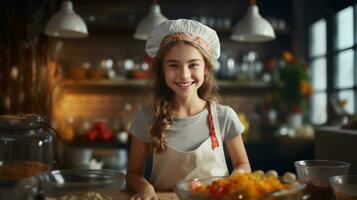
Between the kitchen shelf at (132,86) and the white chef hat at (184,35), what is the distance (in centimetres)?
263

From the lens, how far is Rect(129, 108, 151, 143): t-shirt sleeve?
1.54 metres

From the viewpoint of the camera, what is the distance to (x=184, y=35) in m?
1.46

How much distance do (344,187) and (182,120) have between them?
2.21ft

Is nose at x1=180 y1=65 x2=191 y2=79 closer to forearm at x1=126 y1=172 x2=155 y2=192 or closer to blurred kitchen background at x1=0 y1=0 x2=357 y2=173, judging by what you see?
forearm at x1=126 y1=172 x2=155 y2=192

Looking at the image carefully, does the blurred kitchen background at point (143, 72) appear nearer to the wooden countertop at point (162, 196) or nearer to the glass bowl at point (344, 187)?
the wooden countertop at point (162, 196)

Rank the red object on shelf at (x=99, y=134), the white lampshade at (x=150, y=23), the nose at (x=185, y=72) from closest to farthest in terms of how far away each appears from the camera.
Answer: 1. the nose at (x=185, y=72)
2. the white lampshade at (x=150, y=23)
3. the red object on shelf at (x=99, y=134)

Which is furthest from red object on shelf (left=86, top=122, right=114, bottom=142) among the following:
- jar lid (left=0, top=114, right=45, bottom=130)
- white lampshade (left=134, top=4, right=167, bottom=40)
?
jar lid (left=0, top=114, right=45, bottom=130)

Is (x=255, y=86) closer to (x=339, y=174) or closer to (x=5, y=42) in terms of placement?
(x=5, y=42)

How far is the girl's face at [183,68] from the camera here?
141 centimetres

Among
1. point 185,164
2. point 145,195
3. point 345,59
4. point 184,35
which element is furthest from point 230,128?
point 345,59

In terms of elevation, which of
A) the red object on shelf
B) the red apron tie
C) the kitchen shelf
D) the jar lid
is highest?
the kitchen shelf

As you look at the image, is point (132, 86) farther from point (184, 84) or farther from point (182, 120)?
point (184, 84)

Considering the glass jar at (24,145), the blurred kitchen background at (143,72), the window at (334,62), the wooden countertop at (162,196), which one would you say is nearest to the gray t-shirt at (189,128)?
the wooden countertop at (162,196)

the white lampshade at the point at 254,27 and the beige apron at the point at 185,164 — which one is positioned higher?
the white lampshade at the point at 254,27
